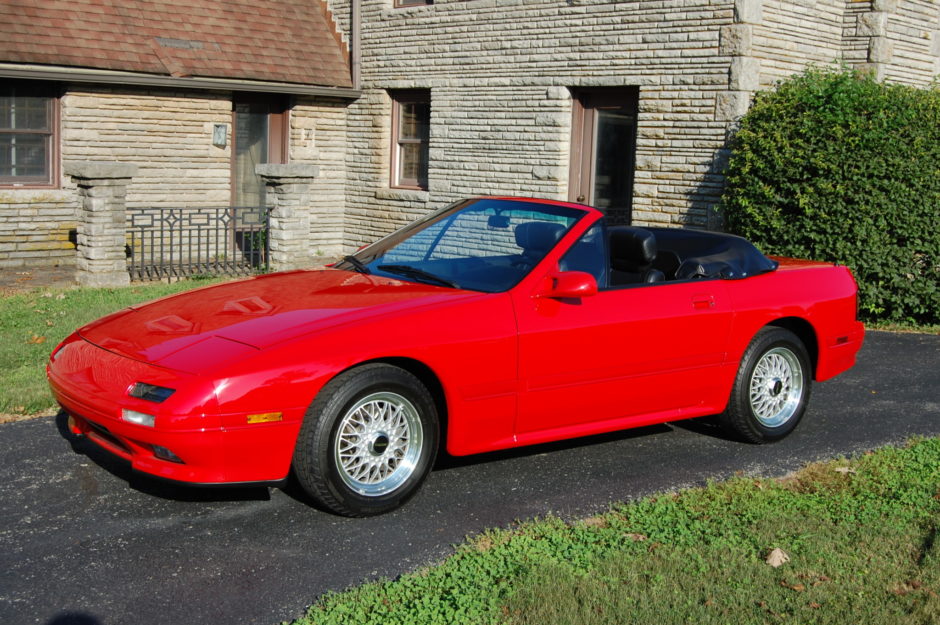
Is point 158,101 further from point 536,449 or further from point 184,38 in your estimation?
point 536,449

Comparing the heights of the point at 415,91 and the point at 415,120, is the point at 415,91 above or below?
above

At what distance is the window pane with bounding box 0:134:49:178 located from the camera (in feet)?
49.2

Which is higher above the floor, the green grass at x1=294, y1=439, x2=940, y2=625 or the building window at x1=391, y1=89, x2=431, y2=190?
the building window at x1=391, y1=89, x2=431, y2=190

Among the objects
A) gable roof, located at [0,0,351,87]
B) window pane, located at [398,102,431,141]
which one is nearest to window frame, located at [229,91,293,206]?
gable roof, located at [0,0,351,87]

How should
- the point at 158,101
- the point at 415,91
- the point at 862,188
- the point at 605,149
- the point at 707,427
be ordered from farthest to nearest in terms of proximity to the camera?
the point at 415,91 → the point at 158,101 → the point at 605,149 → the point at 862,188 → the point at 707,427

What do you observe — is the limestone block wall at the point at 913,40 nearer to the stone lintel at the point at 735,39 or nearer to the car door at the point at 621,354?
the stone lintel at the point at 735,39

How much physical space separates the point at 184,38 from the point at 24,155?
9.74 ft

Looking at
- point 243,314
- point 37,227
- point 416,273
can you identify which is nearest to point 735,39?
point 416,273

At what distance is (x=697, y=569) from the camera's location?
179 inches

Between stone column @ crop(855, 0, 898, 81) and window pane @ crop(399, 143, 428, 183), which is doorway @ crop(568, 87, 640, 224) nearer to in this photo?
stone column @ crop(855, 0, 898, 81)

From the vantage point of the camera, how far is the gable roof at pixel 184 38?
1458 centimetres

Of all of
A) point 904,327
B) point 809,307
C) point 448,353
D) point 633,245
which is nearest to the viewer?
point 448,353

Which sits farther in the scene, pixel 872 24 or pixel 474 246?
pixel 872 24

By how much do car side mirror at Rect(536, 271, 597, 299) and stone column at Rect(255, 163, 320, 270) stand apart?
969 cm
